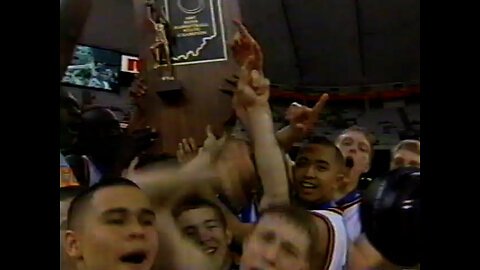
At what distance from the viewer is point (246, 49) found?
2969mm

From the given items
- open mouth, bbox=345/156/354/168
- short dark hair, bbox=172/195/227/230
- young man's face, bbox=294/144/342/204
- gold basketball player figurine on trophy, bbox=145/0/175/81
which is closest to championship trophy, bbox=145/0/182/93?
gold basketball player figurine on trophy, bbox=145/0/175/81

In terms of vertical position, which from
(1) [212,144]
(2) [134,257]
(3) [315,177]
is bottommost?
(2) [134,257]

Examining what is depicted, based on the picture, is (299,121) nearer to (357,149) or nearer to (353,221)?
(357,149)

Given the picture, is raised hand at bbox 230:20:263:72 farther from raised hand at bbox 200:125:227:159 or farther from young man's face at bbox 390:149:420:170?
young man's face at bbox 390:149:420:170

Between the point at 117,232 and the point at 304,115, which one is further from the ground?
the point at 304,115

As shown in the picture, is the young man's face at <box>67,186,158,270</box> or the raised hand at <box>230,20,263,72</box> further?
the raised hand at <box>230,20,263,72</box>

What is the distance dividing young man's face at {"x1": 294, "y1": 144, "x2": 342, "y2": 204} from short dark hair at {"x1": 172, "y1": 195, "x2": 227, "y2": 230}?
0.24 metres

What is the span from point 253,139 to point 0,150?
780 millimetres

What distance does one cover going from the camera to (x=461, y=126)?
9.66ft

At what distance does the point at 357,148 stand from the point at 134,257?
2.42 feet

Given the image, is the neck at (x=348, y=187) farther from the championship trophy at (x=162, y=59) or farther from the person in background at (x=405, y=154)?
the championship trophy at (x=162, y=59)

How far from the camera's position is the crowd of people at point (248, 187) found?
2.93 meters

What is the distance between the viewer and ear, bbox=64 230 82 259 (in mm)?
2914

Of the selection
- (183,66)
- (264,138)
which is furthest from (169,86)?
(264,138)
